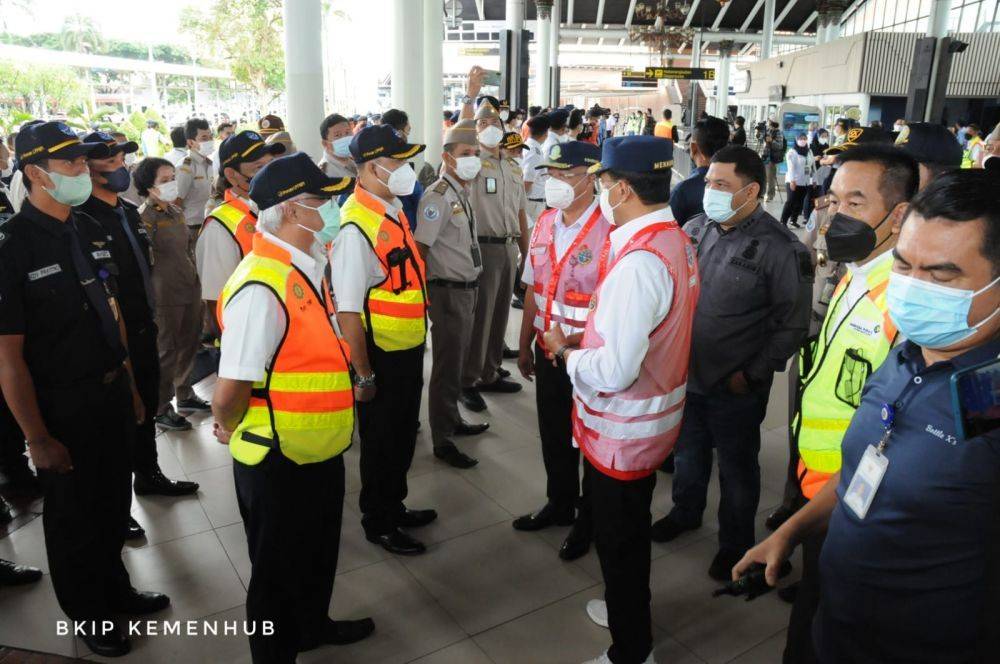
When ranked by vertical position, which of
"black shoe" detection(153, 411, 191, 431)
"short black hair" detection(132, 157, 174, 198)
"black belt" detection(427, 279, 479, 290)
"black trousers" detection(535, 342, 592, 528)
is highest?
"short black hair" detection(132, 157, 174, 198)

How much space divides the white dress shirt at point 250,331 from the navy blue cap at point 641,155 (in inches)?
42.2

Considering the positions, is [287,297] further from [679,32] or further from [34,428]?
[679,32]

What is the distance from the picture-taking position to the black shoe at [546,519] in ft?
9.75

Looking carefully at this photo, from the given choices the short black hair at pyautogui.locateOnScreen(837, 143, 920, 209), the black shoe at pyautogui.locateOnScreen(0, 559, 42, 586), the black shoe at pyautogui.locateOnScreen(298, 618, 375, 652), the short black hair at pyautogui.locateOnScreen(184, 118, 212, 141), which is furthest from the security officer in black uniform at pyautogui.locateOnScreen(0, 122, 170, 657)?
the short black hair at pyautogui.locateOnScreen(184, 118, 212, 141)

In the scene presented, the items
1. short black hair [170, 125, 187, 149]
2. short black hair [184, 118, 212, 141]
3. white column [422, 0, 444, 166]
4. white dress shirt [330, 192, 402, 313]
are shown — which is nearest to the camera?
white dress shirt [330, 192, 402, 313]

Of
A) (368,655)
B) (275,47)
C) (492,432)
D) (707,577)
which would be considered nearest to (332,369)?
(368,655)

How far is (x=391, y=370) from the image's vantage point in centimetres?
271

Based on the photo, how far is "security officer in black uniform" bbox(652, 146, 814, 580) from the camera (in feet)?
8.30

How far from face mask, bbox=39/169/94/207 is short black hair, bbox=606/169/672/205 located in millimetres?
1789

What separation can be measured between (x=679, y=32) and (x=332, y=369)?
101 feet

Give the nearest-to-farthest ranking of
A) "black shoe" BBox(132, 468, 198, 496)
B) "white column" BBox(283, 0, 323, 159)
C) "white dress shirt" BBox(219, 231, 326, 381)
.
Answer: "white dress shirt" BBox(219, 231, 326, 381), "black shoe" BBox(132, 468, 198, 496), "white column" BBox(283, 0, 323, 159)

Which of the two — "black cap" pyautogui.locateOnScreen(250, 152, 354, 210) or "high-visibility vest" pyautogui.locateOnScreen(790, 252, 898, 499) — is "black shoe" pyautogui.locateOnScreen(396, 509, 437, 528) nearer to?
"black cap" pyautogui.locateOnScreen(250, 152, 354, 210)

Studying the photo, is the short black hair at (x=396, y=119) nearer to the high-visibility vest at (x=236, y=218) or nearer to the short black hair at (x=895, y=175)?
the high-visibility vest at (x=236, y=218)

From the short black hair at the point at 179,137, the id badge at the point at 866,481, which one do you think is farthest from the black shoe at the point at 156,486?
the short black hair at the point at 179,137
